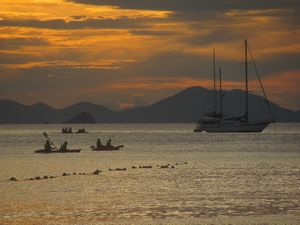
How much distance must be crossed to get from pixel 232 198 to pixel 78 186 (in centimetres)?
1251

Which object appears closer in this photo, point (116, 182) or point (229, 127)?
point (116, 182)

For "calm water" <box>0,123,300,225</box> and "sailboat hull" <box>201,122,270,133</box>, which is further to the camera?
"sailboat hull" <box>201,122,270,133</box>

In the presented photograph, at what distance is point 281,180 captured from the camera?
5478cm

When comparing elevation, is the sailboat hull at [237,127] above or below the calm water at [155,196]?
above

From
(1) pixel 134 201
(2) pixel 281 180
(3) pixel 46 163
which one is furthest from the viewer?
(3) pixel 46 163

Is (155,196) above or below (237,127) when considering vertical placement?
below

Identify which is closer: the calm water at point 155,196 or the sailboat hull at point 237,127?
the calm water at point 155,196

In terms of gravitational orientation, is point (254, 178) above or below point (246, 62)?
below

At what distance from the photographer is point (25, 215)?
36094mm

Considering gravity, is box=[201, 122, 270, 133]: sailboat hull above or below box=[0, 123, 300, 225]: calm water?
above

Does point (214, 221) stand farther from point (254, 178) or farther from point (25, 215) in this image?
point (254, 178)

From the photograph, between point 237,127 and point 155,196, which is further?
point 237,127

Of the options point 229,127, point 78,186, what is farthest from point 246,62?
point 78,186

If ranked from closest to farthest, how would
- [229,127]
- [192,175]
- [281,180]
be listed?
[281,180]
[192,175]
[229,127]
